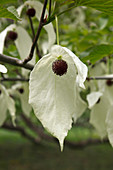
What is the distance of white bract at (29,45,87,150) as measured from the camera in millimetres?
464

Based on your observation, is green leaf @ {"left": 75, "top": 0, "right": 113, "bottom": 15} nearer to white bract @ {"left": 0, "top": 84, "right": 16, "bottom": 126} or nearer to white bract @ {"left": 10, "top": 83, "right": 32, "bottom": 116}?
white bract @ {"left": 0, "top": 84, "right": 16, "bottom": 126}

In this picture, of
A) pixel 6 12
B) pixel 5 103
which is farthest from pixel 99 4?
pixel 5 103

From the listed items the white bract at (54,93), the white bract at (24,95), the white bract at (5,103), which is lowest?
the white bract at (24,95)

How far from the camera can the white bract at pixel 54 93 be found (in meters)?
0.46

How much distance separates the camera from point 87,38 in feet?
3.88

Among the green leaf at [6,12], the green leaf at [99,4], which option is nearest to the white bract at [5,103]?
the green leaf at [6,12]

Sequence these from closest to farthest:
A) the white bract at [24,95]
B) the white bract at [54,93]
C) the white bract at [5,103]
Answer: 1. the white bract at [54,93]
2. the white bract at [5,103]
3. the white bract at [24,95]

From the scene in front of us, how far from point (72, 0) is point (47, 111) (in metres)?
0.25

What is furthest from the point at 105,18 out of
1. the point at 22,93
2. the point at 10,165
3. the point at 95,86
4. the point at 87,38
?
the point at 10,165

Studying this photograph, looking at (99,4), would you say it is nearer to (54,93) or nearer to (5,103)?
(54,93)

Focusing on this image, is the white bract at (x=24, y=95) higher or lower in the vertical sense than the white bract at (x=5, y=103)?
lower

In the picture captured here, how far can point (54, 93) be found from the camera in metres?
0.50

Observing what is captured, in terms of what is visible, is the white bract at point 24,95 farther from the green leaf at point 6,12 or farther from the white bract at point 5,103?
the green leaf at point 6,12

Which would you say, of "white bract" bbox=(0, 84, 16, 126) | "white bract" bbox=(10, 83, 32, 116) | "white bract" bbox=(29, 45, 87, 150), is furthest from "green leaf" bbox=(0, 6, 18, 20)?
"white bract" bbox=(10, 83, 32, 116)
